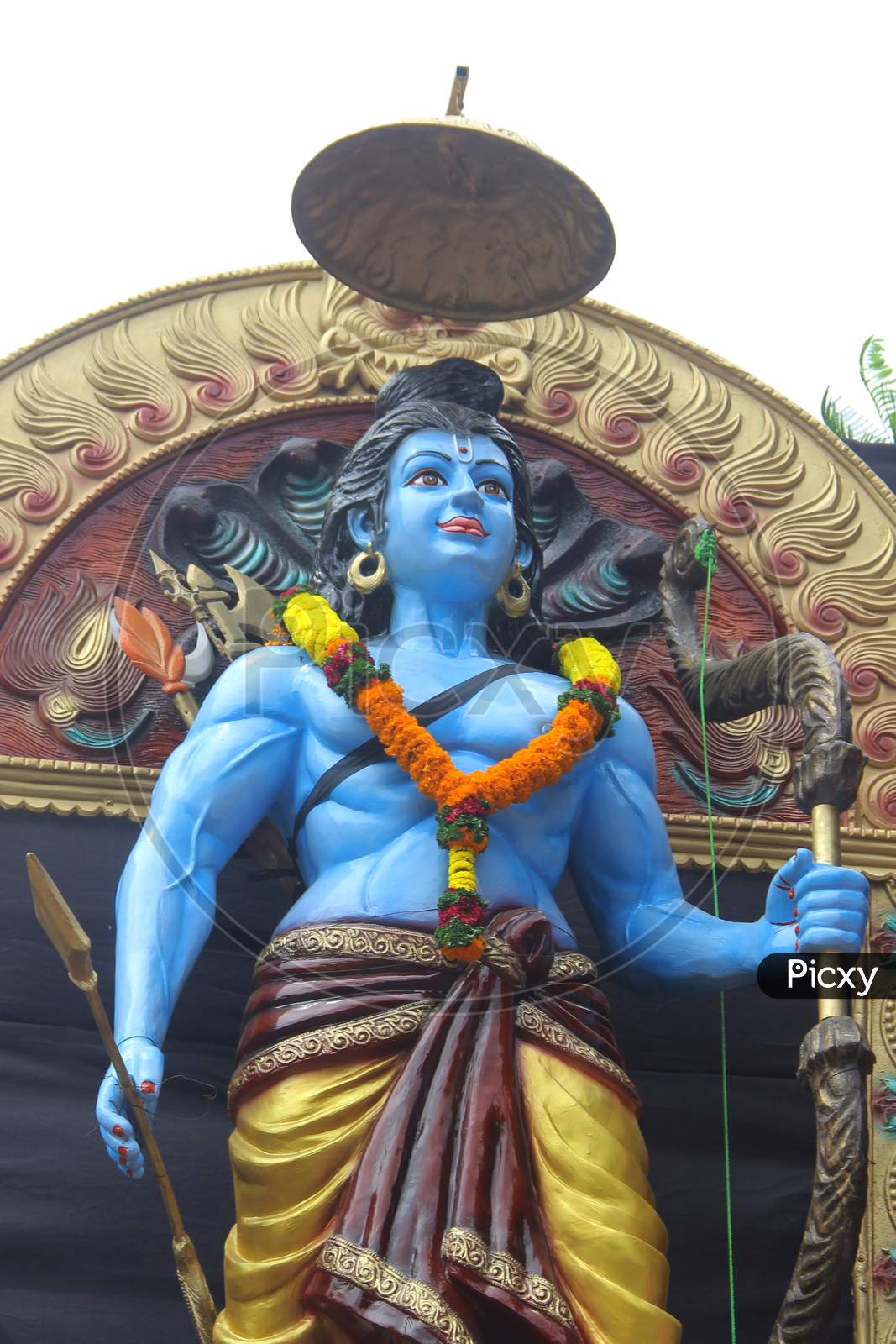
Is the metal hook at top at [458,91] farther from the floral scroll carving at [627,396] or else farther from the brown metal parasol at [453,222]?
the floral scroll carving at [627,396]

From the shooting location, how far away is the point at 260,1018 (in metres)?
3.53

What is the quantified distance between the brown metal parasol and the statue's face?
340 mm

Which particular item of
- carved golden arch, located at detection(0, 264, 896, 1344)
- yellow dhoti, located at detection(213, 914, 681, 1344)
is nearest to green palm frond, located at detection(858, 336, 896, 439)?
carved golden arch, located at detection(0, 264, 896, 1344)

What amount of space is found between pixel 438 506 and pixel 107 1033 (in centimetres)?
137

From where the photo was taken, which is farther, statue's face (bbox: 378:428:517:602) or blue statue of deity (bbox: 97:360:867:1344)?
statue's face (bbox: 378:428:517:602)

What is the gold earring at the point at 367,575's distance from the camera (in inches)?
162

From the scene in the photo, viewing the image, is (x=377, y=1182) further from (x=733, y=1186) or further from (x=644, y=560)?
(x=644, y=560)

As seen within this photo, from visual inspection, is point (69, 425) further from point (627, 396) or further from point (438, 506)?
point (627, 396)

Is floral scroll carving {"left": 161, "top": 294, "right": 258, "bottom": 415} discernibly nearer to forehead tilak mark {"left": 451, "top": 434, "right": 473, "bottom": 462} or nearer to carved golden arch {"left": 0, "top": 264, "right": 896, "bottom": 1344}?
carved golden arch {"left": 0, "top": 264, "right": 896, "bottom": 1344}

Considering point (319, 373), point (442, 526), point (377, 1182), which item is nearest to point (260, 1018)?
point (377, 1182)

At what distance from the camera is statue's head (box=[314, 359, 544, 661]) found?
4.00m

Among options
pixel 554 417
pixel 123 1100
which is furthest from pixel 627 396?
pixel 123 1100

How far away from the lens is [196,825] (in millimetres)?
3742

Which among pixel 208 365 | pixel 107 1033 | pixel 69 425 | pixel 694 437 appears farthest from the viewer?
pixel 694 437
